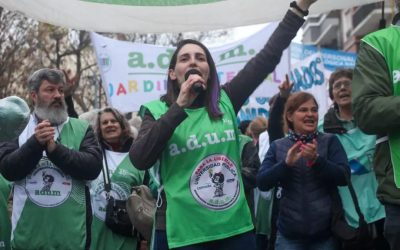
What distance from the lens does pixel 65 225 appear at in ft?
12.3

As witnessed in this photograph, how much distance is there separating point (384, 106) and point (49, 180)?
83.4 inches

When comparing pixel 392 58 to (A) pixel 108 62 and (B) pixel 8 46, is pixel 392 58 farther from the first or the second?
(B) pixel 8 46

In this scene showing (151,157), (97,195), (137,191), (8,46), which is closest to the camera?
(151,157)

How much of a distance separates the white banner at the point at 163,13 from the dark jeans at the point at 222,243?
1.54 meters

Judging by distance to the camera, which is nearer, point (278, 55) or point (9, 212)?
point (278, 55)

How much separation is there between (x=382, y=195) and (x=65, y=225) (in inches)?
77.2

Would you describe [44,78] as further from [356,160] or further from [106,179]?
[356,160]

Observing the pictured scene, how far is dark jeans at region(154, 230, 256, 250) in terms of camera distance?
2.80 metres

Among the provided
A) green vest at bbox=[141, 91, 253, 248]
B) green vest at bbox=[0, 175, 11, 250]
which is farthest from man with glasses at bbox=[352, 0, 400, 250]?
A: green vest at bbox=[0, 175, 11, 250]

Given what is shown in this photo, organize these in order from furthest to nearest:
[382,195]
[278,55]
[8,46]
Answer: [8,46] < [278,55] < [382,195]

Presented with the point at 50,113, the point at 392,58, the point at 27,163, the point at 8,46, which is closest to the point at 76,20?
the point at 50,113

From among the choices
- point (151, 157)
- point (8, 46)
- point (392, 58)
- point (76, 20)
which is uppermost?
point (8, 46)

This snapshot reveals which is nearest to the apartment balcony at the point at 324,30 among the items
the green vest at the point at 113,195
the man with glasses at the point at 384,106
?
the green vest at the point at 113,195

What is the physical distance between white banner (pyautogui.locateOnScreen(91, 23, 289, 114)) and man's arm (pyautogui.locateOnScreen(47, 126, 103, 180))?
410cm
